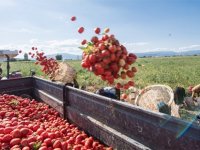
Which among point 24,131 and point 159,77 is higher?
point 24,131

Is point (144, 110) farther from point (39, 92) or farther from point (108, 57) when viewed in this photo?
point (39, 92)

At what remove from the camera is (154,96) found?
7.91 metres

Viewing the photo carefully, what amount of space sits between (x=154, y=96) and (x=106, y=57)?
4.86 m

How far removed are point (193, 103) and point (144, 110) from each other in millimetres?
6177

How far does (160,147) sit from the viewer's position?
2816mm

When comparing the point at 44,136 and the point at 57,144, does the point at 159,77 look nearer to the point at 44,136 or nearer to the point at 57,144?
the point at 44,136

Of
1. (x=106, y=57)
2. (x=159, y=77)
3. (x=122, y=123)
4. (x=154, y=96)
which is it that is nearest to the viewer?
(x=106, y=57)

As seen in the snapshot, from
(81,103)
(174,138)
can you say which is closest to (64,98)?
(81,103)

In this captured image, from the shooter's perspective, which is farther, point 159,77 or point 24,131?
point 159,77

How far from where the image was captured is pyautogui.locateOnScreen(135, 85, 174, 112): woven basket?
7766 millimetres

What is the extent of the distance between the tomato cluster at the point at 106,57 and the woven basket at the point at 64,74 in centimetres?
633

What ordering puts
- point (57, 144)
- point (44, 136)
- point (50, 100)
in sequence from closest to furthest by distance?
point (57, 144), point (44, 136), point (50, 100)

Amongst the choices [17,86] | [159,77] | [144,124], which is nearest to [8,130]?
[144,124]

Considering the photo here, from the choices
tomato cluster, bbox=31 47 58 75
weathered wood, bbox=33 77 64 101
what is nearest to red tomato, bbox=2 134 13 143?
weathered wood, bbox=33 77 64 101
